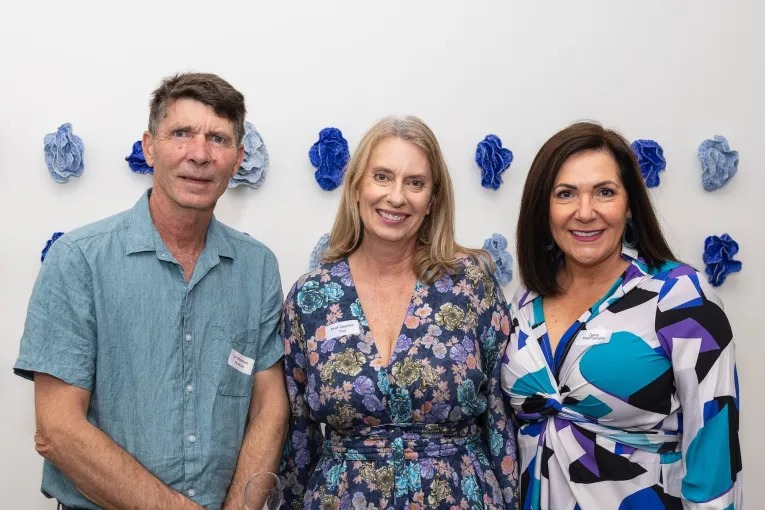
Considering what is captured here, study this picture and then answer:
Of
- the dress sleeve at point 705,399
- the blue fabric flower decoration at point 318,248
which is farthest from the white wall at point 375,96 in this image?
the dress sleeve at point 705,399

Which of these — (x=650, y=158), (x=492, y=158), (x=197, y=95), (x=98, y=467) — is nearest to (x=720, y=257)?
(x=650, y=158)

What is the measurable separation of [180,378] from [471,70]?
6.32 feet

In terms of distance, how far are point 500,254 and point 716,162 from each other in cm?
109

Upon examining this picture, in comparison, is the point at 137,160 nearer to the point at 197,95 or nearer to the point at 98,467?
the point at 197,95

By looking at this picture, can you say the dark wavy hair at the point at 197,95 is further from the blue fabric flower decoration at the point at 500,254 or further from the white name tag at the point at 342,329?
the blue fabric flower decoration at the point at 500,254

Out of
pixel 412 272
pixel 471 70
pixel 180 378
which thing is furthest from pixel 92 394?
pixel 471 70

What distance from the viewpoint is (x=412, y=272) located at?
91.0 inches

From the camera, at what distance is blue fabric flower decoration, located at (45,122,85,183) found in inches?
114

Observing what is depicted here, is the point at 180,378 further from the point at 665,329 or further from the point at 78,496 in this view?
the point at 665,329

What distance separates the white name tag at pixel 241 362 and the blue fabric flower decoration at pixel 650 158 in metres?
2.09

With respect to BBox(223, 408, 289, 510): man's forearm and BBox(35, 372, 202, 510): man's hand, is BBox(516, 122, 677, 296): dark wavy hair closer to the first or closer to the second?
BBox(223, 408, 289, 510): man's forearm

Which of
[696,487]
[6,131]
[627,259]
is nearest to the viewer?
[696,487]

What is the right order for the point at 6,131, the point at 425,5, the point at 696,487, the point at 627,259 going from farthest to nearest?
the point at 425,5
the point at 6,131
the point at 627,259
the point at 696,487

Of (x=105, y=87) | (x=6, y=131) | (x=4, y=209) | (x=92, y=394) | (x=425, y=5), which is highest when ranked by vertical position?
(x=425, y=5)
